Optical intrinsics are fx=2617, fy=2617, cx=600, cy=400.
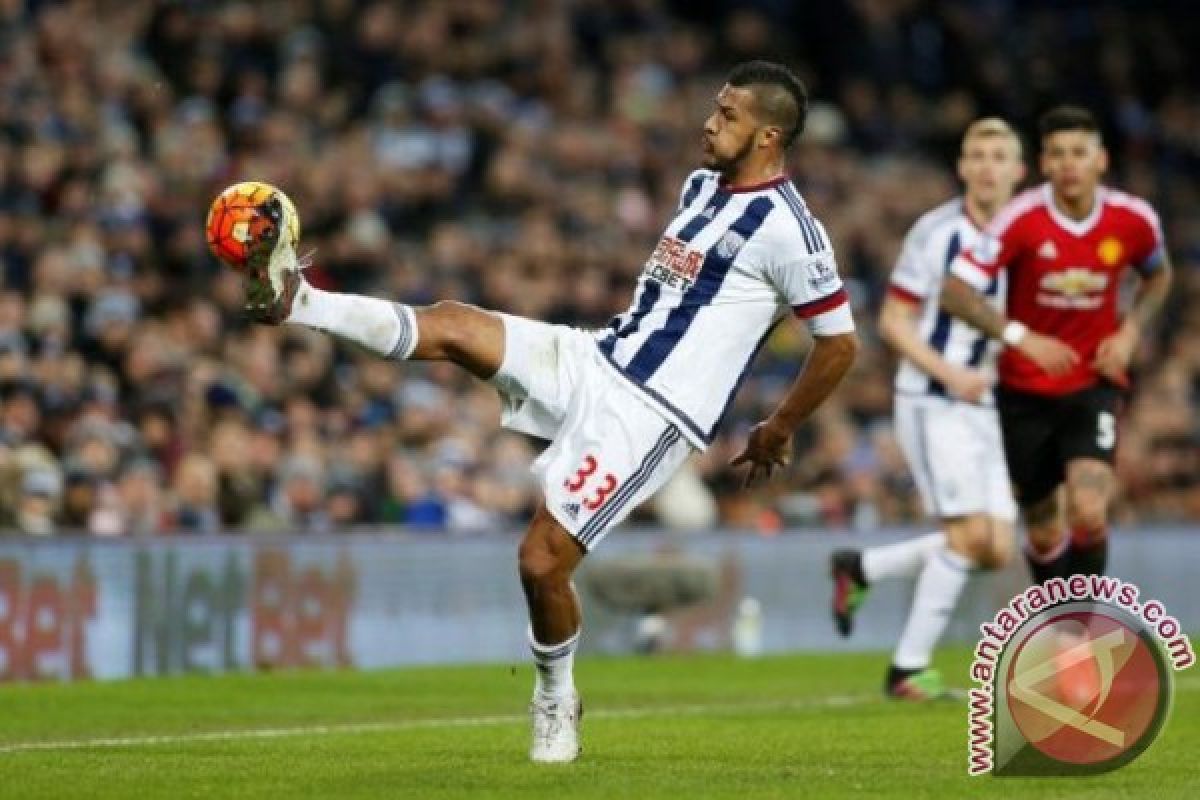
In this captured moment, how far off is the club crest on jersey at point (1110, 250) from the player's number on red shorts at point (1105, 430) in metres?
0.74

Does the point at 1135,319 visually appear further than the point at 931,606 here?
No

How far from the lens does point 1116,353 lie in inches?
494

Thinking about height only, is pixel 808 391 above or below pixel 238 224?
below

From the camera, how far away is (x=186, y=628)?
16.2 metres

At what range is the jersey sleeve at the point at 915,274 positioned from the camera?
44.0ft

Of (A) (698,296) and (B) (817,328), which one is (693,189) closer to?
(A) (698,296)

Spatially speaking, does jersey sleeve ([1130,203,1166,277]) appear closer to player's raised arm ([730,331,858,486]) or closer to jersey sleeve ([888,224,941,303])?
jersey sleeve ([888,224,941,303])

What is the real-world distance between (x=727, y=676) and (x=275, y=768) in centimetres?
703

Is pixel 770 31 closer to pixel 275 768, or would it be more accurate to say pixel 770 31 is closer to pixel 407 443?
pixel 407 443

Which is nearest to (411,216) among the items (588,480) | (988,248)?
(988,248)

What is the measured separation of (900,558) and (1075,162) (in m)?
2.45

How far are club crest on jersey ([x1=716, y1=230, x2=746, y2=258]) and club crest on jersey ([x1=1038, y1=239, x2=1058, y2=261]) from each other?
3.72 meters

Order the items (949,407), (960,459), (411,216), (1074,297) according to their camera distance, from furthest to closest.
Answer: (411,216), (949,407), (960,459), (1074,297)

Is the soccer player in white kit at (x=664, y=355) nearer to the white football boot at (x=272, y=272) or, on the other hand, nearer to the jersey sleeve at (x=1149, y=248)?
the white football boot at (x=272, y=272)
